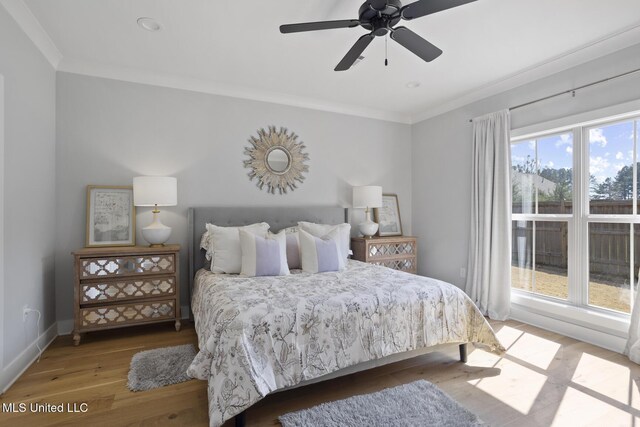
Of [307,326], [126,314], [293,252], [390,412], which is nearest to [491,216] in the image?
[293,252]

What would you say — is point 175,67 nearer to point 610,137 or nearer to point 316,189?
point 316,189

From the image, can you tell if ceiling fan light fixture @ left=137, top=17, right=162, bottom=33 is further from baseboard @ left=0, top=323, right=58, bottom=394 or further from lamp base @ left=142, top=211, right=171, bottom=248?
baseboard @ left=0, top=323, right=58, bottom=394

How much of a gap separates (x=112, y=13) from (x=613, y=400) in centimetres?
437

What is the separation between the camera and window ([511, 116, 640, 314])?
290 centimetres

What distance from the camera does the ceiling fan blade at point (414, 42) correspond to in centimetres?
206

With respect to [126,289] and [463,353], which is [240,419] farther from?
[126,289]

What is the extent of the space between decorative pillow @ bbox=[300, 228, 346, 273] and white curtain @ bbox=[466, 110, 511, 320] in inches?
70.5

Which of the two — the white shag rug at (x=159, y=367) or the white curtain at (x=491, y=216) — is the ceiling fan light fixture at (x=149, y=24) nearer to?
the white shag rug at (x=159, y=367)

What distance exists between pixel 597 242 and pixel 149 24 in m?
4.38

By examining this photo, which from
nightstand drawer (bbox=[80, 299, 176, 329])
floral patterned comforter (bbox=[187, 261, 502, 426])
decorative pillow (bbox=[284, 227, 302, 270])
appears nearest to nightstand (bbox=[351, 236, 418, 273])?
decorative pillow (bbox=[284, 227, 302, 270])

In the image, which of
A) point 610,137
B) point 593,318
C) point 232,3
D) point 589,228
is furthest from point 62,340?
point 610,137

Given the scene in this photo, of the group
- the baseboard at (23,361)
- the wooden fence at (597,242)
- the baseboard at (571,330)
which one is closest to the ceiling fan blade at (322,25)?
the wooden fence at (597,242)

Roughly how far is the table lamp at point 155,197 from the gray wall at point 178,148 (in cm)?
30

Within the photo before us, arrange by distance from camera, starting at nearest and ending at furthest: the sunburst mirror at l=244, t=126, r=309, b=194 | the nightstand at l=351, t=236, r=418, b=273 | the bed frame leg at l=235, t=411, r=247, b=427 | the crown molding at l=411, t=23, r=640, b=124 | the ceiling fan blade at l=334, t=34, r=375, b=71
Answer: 1. the bed frame leg at l=235, t=411, r=247, b=427
2. the ceiling fan blade at l=334, t=34, r=375, b=71
3. the crown molding at l=411, t=23, r=640, b=124
4. the sunburst mirror at l=244, t=126, r=309, b=194
5. the nightstand at l=351, t=236, r=418, b=273
